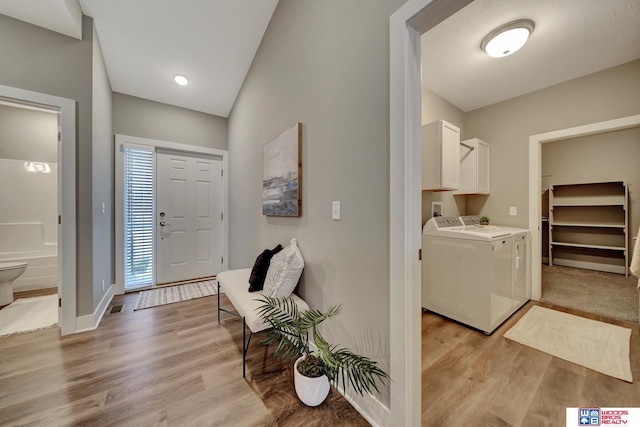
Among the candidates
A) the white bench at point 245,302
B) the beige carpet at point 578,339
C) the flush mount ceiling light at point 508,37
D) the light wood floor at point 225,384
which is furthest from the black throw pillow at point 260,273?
the flush mount ceiling light at point 508,37

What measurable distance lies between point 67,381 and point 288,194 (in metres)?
2.00

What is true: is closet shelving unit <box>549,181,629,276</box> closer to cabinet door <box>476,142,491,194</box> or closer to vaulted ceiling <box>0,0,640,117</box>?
cabinet door <box>476,142,491,194</box>

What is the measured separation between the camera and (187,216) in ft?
12.0

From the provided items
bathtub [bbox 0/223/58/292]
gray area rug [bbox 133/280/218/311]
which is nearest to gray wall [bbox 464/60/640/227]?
gray area rug [bbox 133/280/218/311]

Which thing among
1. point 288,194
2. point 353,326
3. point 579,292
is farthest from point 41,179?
point 579,292

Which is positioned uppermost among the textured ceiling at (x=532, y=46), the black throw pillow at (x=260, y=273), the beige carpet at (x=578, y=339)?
the textured ceiling at (x=532, y=46)

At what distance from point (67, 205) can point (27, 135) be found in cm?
262

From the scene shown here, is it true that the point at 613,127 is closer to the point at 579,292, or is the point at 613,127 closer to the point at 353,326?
the point at 579,292

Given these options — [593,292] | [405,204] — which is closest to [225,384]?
[405,204]

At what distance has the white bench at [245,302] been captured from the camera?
61.4 inches

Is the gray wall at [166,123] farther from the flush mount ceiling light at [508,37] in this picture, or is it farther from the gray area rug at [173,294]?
the flush mount ceiling light at [508,37]

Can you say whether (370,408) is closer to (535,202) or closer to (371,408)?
(371,408)

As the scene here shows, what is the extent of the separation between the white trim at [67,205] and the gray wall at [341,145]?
5.85 ft

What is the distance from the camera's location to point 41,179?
11.5ft
